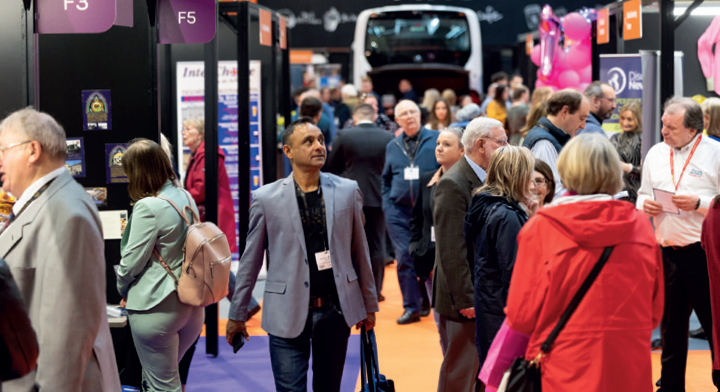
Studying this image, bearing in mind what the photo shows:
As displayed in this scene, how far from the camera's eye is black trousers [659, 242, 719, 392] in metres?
4.52

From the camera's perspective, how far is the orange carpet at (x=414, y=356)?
523 centimetres

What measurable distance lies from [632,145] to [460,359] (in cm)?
304

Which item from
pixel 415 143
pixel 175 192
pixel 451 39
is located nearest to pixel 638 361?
pixel 175 192

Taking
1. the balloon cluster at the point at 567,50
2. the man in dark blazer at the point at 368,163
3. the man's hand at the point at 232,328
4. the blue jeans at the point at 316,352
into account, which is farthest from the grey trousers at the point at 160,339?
the balloon cluster at the point at 567,50

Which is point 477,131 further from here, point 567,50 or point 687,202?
point 567,50

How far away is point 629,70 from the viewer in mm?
7109

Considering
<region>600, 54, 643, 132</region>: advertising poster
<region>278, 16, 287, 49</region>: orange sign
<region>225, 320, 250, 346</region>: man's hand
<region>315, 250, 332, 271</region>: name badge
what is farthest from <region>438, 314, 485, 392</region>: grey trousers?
<region>278, 16, 287, 49</region>: orange sign

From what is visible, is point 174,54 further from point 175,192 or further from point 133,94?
point 175,192

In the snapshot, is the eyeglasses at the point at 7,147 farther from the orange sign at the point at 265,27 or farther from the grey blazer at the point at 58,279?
the orange sign at the point at 265,27

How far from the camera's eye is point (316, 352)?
3.61 m

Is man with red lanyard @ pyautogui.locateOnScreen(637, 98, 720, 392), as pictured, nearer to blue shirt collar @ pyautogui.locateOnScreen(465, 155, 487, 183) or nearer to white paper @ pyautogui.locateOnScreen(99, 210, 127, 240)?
blue shirt collar @ pyautogui.locateOnScreen(465, 155, 487, 183)

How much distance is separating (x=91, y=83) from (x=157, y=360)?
1.75m

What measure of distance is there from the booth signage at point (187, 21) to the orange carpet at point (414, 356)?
2.52 metres

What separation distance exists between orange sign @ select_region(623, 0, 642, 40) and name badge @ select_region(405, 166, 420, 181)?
2045 millimetres
